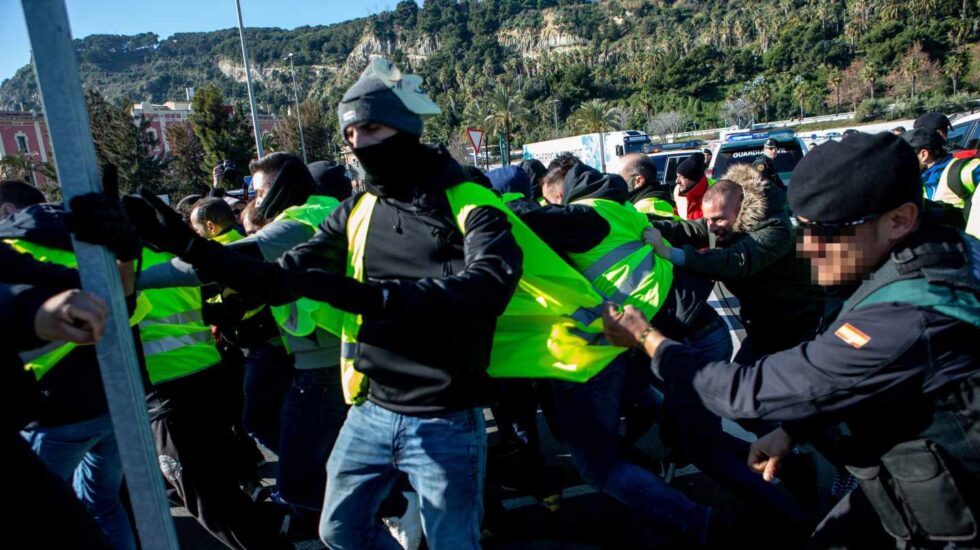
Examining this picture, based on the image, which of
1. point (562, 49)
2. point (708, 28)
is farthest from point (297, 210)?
point (562, 49)

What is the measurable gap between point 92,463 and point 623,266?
7.87 ft

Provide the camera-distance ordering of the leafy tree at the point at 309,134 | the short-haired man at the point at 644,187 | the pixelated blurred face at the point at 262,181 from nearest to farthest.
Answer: the pixelated blurred face at the point at 262,181 → the short-haired man at the point at 644,187 → the leafy tree at the point at 309,134

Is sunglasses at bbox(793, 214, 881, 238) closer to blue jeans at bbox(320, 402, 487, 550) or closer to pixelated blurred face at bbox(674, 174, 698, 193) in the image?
blue jeans at bbox(320, 402, 487, 550)

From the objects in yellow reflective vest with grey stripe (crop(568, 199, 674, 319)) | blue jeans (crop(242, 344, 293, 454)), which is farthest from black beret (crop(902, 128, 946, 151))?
blue jeans (crop(242, 344, 293, 454))

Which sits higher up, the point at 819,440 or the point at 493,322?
the point at 493,322

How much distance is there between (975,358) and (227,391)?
307cm

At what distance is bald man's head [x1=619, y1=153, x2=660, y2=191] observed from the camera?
4.45 metres

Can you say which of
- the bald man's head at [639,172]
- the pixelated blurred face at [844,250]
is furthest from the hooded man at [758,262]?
the pixelated blurred face at [844,250]

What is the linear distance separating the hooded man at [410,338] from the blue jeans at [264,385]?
1.53 meters

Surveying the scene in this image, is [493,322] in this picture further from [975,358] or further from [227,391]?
[227,391]

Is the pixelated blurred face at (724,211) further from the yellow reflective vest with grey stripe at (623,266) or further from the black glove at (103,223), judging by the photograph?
the black glove at (103,223)

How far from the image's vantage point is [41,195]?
2.97 m

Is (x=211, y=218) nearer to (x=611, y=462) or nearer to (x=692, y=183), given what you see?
(x=611, y=462)

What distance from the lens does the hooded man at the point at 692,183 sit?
17.0 ft
